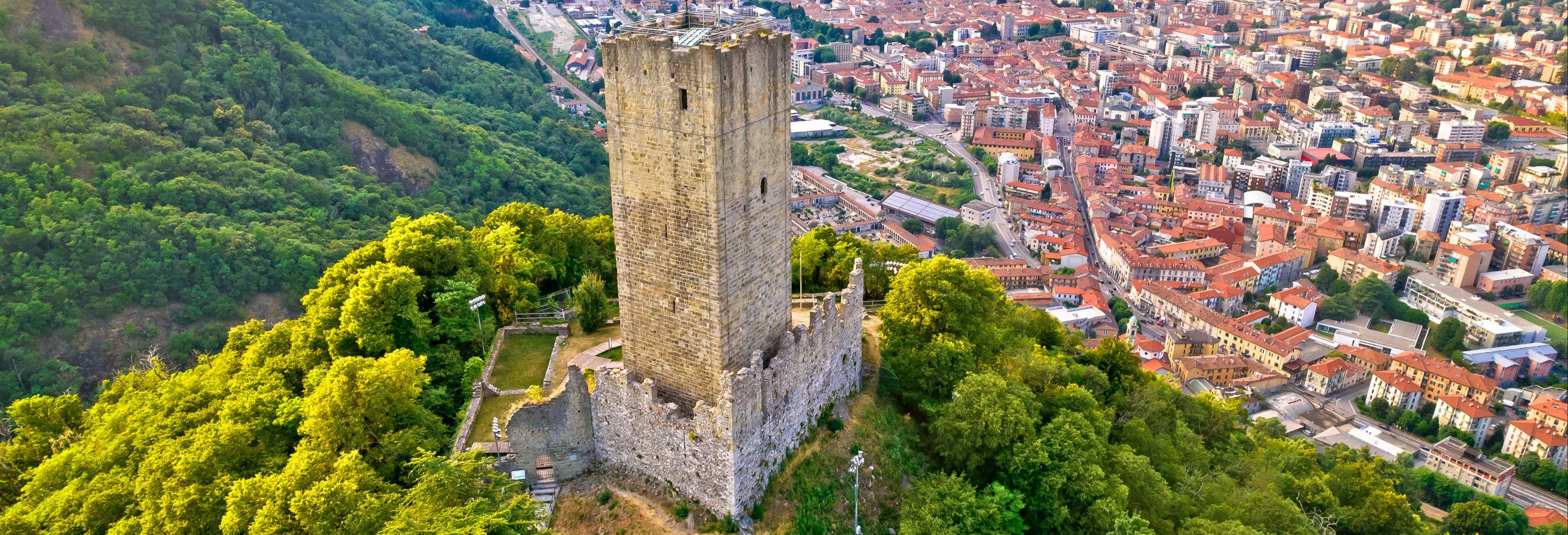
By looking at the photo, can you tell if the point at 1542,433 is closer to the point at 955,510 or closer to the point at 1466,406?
the point at 1466,406

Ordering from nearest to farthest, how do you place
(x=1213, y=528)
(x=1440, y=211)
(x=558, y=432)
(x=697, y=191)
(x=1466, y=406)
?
(x=697, y=191) → (x=558, y=432) → (x=1213, y=528) → (x=1466, y=406) → (x=1440, y=211)

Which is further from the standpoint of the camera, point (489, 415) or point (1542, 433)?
point (1542, 433)

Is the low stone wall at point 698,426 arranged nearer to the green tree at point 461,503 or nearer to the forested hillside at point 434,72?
the green tree at point 461,503

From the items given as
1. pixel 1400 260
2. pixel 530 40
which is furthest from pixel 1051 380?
pixel 530 40

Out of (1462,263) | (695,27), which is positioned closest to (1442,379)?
(1462,263)

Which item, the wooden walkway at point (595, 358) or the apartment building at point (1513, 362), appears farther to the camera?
the apartment building at point (1513, 362)

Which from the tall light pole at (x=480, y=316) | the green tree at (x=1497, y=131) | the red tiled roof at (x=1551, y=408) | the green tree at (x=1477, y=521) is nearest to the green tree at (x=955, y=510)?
the tall light pole at (x=480, y=316)

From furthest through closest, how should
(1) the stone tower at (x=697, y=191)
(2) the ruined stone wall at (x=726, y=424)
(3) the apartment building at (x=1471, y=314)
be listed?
(3) the apartment building at (x=1471, y=314) < (2) the ruined stone wall at (x=726, y=424) < (1) the stone tower at (x=697, y=191)
